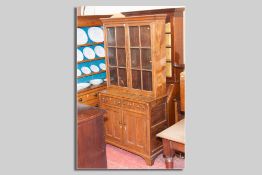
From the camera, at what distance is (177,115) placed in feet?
12.7

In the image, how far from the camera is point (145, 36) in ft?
12.0

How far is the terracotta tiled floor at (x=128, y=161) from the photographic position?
362 cm

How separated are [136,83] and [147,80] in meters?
0.16

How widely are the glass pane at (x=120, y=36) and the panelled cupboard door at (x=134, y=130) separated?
805 millimetres

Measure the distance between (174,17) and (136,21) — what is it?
414 mm

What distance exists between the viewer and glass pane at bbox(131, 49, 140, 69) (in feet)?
12.5

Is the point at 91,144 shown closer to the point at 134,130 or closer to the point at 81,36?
the point at 134,130

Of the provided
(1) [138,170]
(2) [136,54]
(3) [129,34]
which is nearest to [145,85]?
(2) [136,54]

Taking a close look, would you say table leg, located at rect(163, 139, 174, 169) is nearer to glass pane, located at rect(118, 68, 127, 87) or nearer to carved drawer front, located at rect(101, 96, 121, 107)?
carved drawer front, located at rect(101, 96, 121, 107)

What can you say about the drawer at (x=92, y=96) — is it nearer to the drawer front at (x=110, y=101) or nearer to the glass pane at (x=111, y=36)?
the drawer front at (x=110, y=101)

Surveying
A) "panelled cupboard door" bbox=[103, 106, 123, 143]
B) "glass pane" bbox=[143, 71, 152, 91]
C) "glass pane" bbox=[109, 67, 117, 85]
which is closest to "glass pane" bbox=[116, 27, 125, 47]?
"glass pane" bbox=[109, 67, 117, 85]

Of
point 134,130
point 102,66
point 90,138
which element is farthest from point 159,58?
point 90,138

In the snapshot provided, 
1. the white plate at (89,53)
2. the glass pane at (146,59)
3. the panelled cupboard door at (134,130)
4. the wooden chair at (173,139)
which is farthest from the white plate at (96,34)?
the wooden chair at (173,139)

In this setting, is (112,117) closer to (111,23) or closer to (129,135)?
(129,135)
